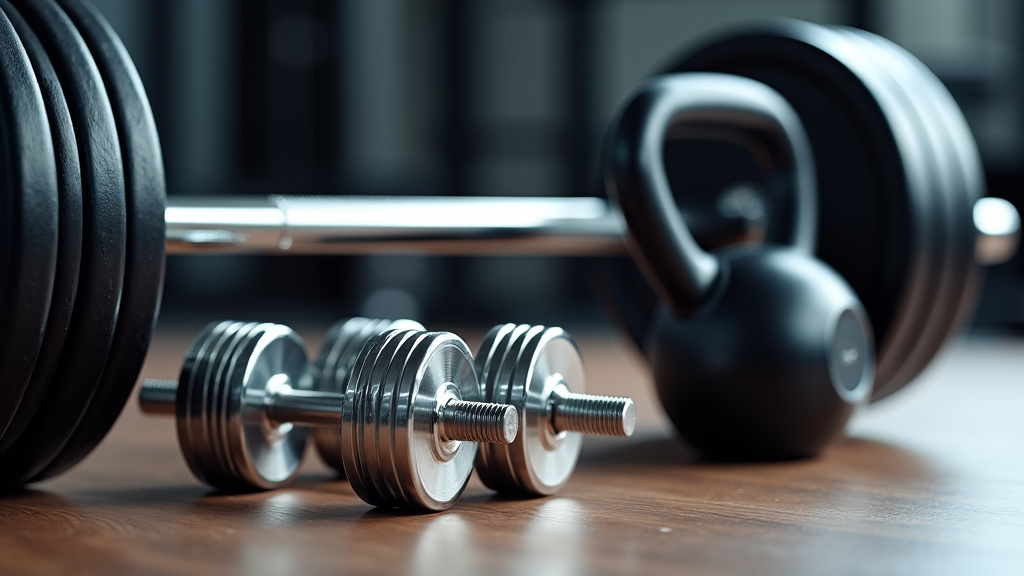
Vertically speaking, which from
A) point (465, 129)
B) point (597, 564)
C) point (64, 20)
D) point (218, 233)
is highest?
point (465, 129)

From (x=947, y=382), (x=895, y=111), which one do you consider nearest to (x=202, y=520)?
(x=895, y=111)

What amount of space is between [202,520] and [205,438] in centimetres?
7

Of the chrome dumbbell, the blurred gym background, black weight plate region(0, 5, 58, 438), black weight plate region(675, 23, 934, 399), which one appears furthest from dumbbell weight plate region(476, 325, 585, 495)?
the blurred gym background

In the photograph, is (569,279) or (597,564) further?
(569,279)

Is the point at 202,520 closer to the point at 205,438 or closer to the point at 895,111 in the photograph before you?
the point at 205,438

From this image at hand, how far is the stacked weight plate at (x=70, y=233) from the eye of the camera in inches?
22.5

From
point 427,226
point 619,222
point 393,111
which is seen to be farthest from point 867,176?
point 393,111

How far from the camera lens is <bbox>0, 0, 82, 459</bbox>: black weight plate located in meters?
0.59

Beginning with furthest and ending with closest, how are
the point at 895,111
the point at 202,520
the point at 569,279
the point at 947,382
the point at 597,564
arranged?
the point at 569,279 < the point at 947,382 < the point at 895,111 < the point at 202,520 < the point at 597,564

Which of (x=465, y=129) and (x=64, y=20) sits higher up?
(x=465, y=129)

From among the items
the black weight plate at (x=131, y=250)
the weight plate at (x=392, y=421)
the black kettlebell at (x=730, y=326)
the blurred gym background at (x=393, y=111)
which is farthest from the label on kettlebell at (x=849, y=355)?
the blurred gym background at (x=393, y=111)

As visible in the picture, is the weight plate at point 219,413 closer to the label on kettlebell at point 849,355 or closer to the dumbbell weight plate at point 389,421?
the dumbbell weight plate at point 389,421

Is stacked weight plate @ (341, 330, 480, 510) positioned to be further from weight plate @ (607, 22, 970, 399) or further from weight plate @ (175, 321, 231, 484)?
weight plate @ (607, 22, 970, 399)

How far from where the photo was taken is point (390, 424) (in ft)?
1.94
